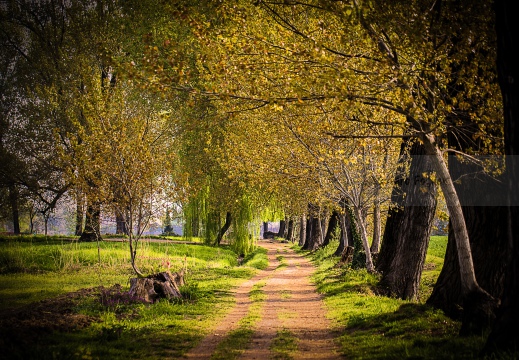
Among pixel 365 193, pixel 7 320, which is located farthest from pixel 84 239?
pixel 7 320

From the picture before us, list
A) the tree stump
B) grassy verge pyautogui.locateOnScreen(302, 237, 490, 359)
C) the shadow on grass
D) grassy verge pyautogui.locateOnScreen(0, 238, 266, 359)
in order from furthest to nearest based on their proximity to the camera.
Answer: the tree stump, grassy verge pyautogui.locateOnScreen(0, 238, 266, 359), grassy verge pyautogui.locateOnScreen(302, 237, 490, 359), the shadow on grass

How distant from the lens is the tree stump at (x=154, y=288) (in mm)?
14297

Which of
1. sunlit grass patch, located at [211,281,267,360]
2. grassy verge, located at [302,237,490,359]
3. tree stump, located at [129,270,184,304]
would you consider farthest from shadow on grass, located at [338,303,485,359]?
tree stump, located at [129,270,184,304]

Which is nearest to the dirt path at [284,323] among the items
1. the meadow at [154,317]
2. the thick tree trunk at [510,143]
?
the meadow at [154,317]

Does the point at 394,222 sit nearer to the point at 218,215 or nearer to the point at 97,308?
the point at 97,308

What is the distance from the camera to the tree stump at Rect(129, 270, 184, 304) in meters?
14.3

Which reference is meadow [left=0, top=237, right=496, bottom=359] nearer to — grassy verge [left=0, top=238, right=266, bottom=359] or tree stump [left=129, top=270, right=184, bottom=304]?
grassy verge [left=0, top=238, right=266, bottom=359]

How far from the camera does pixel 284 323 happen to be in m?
12.3

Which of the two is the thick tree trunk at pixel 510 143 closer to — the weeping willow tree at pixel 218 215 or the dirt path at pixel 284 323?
the dirt path at pixel 284 323

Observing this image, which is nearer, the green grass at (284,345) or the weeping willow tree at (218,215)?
the green grass at (284,345)

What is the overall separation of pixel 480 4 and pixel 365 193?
1512 centimetres

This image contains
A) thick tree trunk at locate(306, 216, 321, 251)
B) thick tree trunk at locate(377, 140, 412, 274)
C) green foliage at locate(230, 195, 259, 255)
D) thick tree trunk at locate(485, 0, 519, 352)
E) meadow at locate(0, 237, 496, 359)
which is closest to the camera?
thick tree trunk at locate(485, 0, 519, 352)

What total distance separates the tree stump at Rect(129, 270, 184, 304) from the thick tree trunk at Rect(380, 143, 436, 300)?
7.32m

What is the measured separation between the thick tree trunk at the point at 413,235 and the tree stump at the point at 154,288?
7.32m
